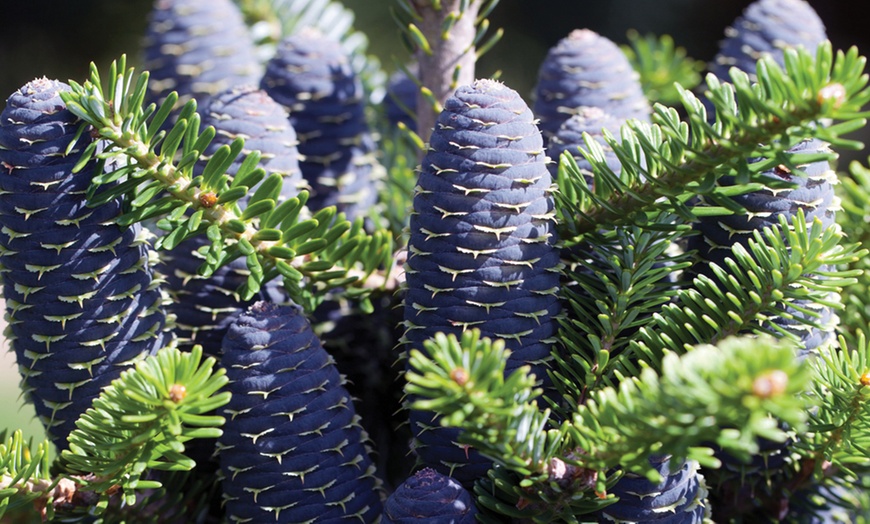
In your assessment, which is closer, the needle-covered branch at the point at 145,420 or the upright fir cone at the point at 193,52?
the needle-covered branch at the point at 145,420

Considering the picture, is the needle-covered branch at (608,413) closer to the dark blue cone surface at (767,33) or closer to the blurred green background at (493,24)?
the dark blue cone surface at (767,33)

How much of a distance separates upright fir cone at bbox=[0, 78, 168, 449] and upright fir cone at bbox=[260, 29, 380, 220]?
14 centimetres

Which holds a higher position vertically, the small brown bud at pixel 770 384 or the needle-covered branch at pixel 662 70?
the needle-covered branch at pixel 662 70

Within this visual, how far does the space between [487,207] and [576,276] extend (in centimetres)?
6

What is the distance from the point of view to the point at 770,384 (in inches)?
8.9

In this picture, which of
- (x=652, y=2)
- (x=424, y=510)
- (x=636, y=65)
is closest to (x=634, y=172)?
(x=424, y=510)

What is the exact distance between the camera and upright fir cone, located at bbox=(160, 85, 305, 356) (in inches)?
15.7

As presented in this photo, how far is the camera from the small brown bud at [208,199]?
0.35m

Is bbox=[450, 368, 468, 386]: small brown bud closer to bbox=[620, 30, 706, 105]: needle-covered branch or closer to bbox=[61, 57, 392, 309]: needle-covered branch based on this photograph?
bbox=[61, 57, 392, 309]: needle-covered branch

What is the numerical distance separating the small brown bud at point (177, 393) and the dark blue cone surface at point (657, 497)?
6.4 inches

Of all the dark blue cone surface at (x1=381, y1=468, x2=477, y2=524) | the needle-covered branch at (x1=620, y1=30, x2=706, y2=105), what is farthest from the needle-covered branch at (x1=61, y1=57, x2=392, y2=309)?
the needle-covered branch at (x1=620, y1=30, x2=706, y2=105)

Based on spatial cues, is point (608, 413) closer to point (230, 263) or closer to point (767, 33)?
point (230, 263)

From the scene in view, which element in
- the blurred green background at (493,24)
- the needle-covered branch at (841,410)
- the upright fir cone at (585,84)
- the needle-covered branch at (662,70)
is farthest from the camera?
the blurred green background at (493,24)

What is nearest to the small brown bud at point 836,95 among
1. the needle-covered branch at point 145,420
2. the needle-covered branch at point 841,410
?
the needle-covered branch at point 841,410
